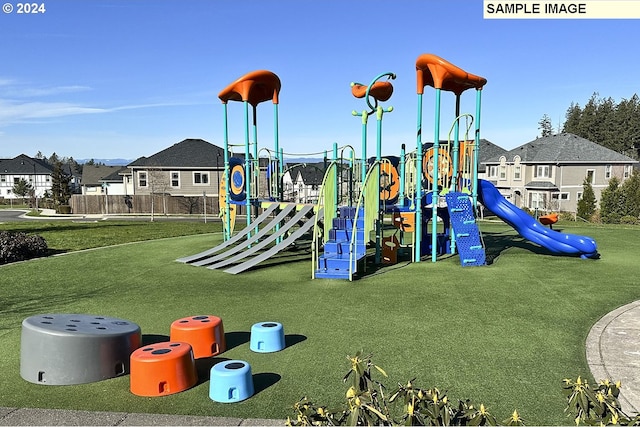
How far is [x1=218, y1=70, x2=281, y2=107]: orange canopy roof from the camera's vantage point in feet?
45.0

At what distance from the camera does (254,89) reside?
1491 cm

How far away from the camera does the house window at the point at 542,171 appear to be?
1570 inches

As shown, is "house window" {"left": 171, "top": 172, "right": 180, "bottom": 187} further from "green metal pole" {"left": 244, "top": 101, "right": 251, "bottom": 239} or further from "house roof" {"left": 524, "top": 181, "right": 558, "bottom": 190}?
"house roof" {"left": 524, "top": 181, "right": 558, "bottom": 190}

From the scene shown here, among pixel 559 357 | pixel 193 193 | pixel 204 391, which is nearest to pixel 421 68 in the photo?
pixel 559 357

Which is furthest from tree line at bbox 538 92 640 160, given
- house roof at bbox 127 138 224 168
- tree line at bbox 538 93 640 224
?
house roof at bbox 127 138 224 168

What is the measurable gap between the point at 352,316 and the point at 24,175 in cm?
8178

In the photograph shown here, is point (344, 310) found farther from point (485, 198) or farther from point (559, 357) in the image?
point (485, 198)

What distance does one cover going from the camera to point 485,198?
41.4 ft

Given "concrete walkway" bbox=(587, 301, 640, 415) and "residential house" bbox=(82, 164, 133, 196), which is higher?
"residential house" bbox=(82, 164, 133, 196)

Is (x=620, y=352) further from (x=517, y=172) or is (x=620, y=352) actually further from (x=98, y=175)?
(x=98, y=175)

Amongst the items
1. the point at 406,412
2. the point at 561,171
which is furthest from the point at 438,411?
the point at 561,171

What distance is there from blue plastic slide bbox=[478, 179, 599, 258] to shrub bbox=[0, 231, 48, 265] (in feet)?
42.1

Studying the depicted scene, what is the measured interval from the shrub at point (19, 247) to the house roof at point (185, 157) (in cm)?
2844

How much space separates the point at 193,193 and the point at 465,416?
140 feet
